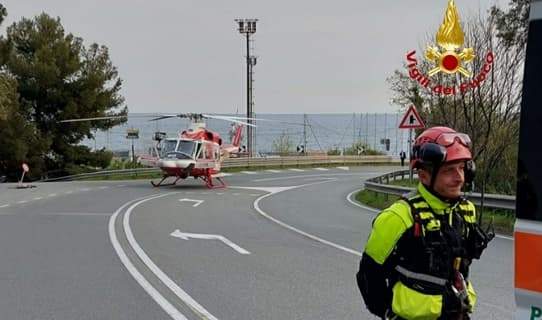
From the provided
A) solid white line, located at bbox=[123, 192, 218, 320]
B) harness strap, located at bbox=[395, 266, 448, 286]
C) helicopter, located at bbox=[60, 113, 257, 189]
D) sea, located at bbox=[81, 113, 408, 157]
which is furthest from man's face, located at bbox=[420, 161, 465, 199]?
sea, located at bbox=[81, 113, 408, 157]

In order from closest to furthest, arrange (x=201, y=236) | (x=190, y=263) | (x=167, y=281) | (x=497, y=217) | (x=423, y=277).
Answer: (x=423, y=277), (x=167, y=281), (x=190, y=263), (x=201, y=236), (x=497, y=217)

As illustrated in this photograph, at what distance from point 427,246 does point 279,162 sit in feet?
162

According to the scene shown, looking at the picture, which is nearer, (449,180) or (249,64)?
(449,180)

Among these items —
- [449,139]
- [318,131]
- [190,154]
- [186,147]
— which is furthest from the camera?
[318,131]

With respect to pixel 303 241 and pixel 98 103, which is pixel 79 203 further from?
pixel 98 103

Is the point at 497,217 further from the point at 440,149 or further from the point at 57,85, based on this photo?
the point at 57,85

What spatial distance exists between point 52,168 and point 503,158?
3640 centimetres

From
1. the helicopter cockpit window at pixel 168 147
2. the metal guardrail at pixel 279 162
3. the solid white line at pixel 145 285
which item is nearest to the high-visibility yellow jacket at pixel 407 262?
the solid white line at pixel 145 285

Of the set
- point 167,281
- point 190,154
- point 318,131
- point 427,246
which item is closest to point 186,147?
point 190,154

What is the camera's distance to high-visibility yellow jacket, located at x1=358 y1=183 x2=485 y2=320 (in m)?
3.05

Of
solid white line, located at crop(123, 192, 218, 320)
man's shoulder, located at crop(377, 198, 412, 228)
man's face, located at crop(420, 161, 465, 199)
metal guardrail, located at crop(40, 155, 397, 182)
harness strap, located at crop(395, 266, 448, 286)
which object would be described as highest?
man's face, located at crop(420, 161, 465, 199)

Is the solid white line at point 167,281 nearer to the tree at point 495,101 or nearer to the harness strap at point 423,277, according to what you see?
the harness strap at point 423,277

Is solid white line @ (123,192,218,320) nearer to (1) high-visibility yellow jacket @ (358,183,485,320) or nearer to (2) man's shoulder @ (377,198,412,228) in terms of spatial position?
(1) high-visibility yellow jacket @ (358,183,485,320)

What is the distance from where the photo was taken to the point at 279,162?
5238 cm
